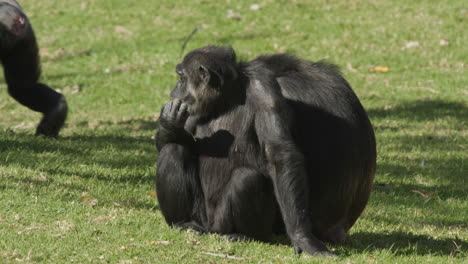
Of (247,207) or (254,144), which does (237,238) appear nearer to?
(247,207)

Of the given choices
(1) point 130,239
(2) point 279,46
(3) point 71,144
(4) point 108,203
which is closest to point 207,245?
(1) point 130,239

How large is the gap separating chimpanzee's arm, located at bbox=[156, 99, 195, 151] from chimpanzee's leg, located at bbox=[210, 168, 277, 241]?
504mm

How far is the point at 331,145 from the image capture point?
5.80 meters

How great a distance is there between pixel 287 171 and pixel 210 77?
3.20 feet

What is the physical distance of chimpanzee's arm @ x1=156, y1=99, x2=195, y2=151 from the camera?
228 inches

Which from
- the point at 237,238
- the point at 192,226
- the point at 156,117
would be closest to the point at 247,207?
the point at 237,238

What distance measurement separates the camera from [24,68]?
10.2 m

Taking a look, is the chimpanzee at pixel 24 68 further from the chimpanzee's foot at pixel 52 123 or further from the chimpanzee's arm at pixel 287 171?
the chimpanzee's arm at pixel 287 171

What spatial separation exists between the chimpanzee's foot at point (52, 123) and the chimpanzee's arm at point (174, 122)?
4517mm

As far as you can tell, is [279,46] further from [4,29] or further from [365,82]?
[4,29]

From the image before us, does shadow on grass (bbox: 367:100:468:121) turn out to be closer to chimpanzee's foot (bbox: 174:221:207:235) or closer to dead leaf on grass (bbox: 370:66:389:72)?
dead leaf on grass (bbox: 370:66:389:72)

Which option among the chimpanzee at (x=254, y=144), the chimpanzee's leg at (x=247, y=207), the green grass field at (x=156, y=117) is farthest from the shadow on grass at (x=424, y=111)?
the chimpanzee's leg at (x=247, y=207)

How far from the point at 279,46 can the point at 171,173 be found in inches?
402

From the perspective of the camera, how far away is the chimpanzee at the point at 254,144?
5.71 meters
